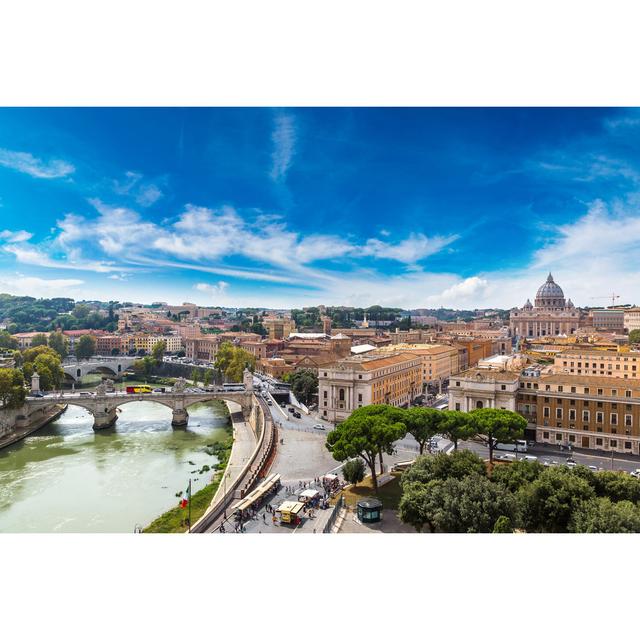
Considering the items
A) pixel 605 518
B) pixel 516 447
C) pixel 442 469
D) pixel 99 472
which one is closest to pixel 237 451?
pixel 99 472

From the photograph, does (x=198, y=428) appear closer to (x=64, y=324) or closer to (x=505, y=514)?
(x=505, y=514)

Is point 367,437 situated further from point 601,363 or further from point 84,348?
point 84,348

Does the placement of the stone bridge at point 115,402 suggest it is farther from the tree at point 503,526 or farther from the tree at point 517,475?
the tree at point 503,526

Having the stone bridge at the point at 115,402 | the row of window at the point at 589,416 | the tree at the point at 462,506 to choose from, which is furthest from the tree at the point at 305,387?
the tree at the point at 462,506

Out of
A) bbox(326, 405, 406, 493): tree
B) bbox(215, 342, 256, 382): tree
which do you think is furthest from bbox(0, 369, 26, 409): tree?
bbox(326, 405, 406, 493): tree

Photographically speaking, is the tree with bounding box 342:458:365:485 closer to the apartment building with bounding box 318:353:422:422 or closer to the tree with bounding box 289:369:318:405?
the apartment building with bounding box 318:353:422:422

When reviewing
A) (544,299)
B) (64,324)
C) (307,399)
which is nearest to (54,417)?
(307,399)
